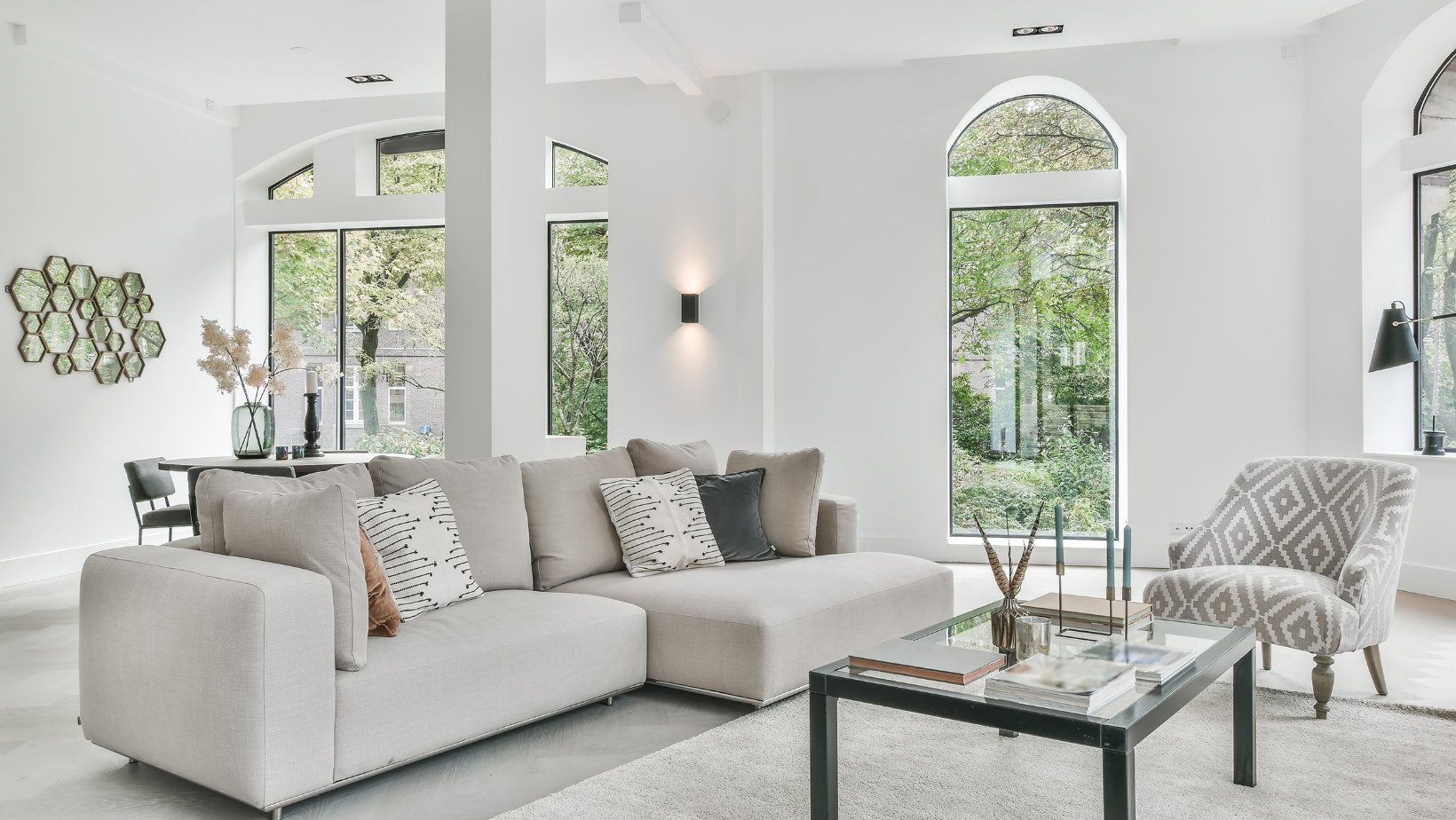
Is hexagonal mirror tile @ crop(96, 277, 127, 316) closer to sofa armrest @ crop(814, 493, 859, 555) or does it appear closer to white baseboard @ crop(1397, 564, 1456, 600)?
sofa armrest @ crop(814, 493, 859, 555)

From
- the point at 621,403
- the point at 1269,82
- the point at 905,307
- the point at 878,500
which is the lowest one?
the point at 878,500

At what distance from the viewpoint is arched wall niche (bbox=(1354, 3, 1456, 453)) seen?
525 cm

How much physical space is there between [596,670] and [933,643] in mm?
1137

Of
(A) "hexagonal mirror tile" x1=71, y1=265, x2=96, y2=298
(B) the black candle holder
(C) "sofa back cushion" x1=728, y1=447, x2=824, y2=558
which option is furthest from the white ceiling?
(C) "sofa back cushion" x1=728, y1=447, x2=824, y2=558

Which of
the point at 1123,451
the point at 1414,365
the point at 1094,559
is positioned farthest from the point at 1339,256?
the point at 1094,559

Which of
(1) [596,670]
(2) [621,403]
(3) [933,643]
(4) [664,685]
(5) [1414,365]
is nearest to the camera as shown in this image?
(3) [933,643]

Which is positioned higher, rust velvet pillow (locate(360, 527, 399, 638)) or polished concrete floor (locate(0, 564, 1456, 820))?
rust velvet pillow (locate(360, 527, 399, 638))

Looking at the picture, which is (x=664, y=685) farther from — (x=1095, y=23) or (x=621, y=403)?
(x=1095, y=23)

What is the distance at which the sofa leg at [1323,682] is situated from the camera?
3.01 metres

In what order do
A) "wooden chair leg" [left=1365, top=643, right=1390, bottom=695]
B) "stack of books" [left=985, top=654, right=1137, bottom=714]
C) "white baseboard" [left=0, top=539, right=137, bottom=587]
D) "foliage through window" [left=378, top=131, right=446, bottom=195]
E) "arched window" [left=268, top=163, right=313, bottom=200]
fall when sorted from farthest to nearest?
"arched window" [left=268, top=163, right=313, bottom=200] < "foliage through window" [left=378, top=131, right=446, bottom=195] < "white baseboard" [left=0, top=539, right=137, bottom=587] < "wooden chair leg" [left=1365, top=643, right=1390, bottom=695] < "stack of books" [left=985, top=654, right=1137, bottom=714]

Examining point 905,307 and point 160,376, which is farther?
point 160,376

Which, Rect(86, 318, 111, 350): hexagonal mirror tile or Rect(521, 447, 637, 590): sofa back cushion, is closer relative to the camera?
Rect(521, 447, 637, 590): sofa back cushion

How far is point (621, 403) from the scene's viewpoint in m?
6.53

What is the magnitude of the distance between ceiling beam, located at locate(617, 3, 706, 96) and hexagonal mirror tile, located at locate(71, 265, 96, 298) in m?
3.70
